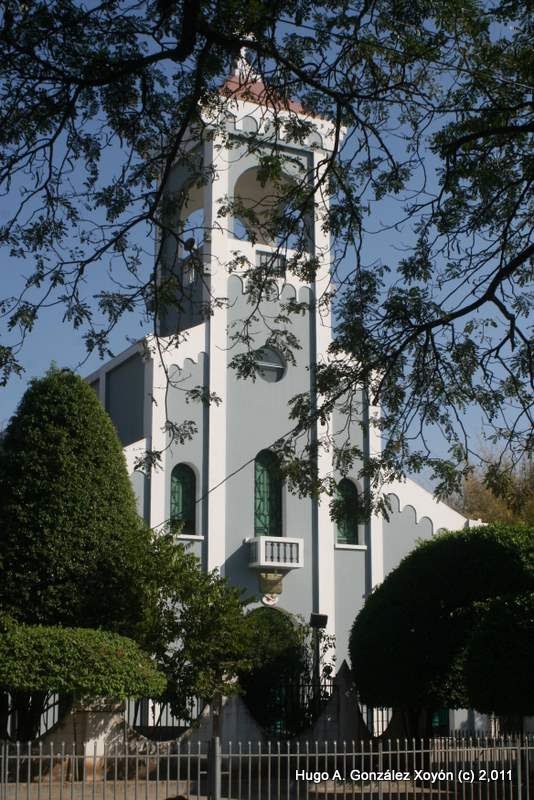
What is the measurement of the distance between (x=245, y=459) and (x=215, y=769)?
1253 centimetres

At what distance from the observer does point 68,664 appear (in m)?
15.6

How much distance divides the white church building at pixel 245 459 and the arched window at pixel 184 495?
26mm

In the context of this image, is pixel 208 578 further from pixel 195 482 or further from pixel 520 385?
pixel 520 385

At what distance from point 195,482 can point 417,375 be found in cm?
1168

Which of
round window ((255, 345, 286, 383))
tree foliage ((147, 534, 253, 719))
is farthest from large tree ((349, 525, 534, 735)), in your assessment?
round window ((255, 345, 286, 383))

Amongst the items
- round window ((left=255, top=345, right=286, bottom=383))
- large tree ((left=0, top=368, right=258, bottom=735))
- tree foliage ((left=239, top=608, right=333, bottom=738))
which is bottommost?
tree foliage ((left=239, top=608, right=333, bottom=738))

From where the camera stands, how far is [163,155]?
12.3 metres

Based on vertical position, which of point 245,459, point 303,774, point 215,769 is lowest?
point 303,774

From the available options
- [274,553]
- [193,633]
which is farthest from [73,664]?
[274,553]

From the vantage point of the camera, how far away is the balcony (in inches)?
939

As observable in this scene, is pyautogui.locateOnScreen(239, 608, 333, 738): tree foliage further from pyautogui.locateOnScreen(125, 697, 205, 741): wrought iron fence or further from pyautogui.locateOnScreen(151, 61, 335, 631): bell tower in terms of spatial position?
pyautogui.locateOnScreen(151, 61, 335, 631): bell tower

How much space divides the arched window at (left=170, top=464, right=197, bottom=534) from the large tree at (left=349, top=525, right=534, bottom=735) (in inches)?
240

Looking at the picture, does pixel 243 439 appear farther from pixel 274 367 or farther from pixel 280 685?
pixel 280 685

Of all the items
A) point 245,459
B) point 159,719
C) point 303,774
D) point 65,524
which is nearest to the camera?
point 303,774
